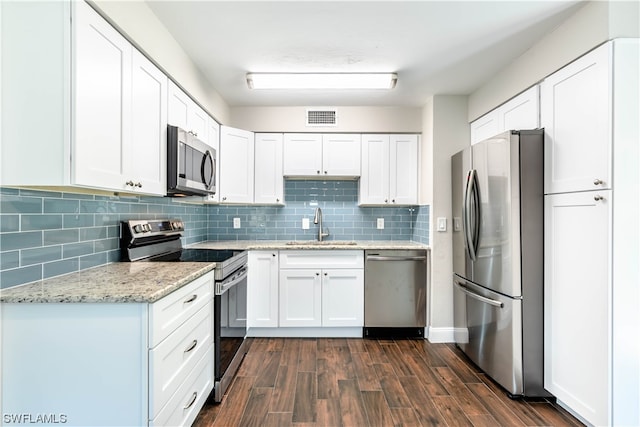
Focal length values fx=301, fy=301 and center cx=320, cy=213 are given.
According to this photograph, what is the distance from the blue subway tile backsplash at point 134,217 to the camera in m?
1.33

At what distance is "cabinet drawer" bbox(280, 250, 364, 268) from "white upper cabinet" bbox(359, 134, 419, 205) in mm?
659

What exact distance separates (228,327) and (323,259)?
114 centimetres

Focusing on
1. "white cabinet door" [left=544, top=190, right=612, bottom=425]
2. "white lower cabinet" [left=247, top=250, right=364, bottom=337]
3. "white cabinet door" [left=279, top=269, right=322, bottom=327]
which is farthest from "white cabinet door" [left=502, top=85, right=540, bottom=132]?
"white cabinet door" [left=279, top=269, right=322, bottom=327]

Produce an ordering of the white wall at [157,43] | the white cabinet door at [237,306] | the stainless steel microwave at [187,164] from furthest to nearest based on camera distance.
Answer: the white cabinet door at [237,306] < the stainless steel microwave at [187,164] < the white wall at [157,43]

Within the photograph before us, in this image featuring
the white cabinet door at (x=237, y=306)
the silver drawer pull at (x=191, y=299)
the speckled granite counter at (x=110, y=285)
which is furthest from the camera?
the white cabinet door at (x=237, y=306)

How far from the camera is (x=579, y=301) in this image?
1.75 meters

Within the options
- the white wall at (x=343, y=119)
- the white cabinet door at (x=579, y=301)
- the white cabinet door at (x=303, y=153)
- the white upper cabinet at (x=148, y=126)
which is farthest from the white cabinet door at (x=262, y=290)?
the white cabinet door at (x=579, y=301)

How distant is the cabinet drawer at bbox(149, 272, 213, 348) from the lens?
1241 millimetres

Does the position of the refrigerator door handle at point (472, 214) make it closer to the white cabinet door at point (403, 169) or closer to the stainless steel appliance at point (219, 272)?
the white cabinet door at point (403, 169)

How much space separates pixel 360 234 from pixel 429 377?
1.66 metres

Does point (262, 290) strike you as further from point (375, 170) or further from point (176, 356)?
point (375, 170)

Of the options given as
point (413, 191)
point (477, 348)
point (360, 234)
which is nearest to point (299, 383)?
point (477, 348)

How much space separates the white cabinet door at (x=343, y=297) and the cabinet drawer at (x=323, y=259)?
7 centimetres

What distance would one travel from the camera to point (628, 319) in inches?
61.4
